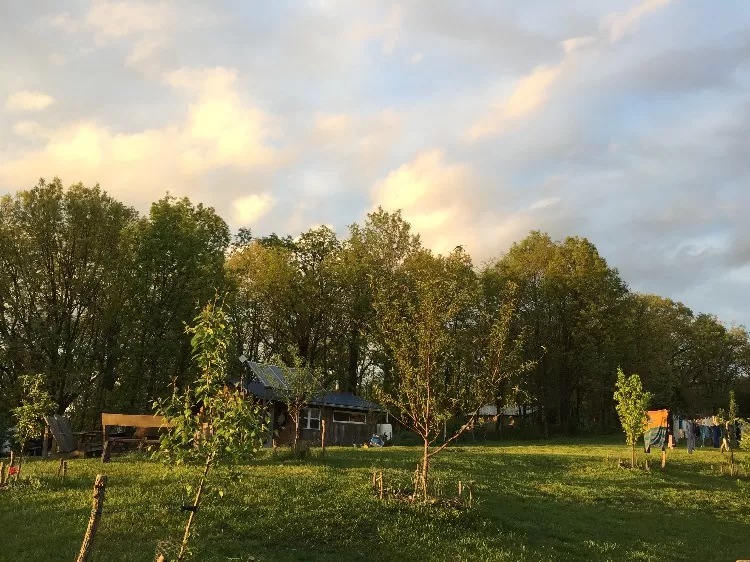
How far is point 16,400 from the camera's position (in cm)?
3609

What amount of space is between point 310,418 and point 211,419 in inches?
1353

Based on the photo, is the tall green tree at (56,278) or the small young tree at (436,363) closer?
the small young tree at (436,363)

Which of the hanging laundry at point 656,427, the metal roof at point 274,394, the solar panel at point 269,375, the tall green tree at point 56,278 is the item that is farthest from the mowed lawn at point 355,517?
the tall green tree at point 56,278

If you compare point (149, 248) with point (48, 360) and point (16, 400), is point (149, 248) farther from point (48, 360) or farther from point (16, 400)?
point (16, 400)

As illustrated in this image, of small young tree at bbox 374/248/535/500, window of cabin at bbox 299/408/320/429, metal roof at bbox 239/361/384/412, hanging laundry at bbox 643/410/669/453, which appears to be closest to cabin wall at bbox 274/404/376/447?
window of cabin at bbox 299/408/320/429

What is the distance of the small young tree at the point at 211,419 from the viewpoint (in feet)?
28.0

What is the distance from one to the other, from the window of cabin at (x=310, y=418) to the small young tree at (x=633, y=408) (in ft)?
69.6

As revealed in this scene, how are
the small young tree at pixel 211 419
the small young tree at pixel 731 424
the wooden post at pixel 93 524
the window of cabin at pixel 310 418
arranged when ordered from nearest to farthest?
1. the wooden post at pixel 93 524
2. the small young tree at pixel 211 419
3. the small young tree at pixel 731 424
4. the window of cabin at pixel 310 418

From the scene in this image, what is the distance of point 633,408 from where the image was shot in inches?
1072

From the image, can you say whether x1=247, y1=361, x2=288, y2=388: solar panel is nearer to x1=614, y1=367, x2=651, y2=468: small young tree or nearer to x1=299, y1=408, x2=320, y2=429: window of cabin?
x1=299, y1=408, x2=320, y2=429: window of cabin

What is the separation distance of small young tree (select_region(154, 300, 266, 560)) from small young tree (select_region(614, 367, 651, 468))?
22381 mm

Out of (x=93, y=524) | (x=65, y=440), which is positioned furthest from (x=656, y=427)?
(x=93, y=524)

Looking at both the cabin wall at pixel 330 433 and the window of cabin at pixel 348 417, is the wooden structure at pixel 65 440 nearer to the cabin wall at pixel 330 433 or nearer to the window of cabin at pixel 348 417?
the cabin wall at pixel 330 433

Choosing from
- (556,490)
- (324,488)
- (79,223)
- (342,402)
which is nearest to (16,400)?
(79,223)
